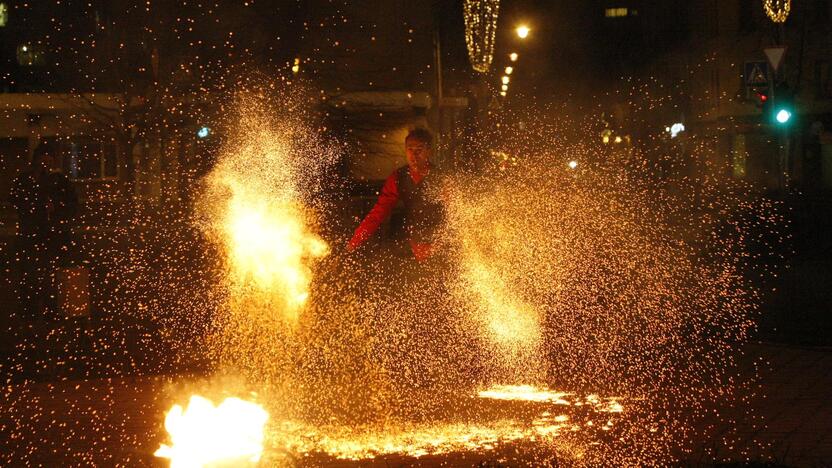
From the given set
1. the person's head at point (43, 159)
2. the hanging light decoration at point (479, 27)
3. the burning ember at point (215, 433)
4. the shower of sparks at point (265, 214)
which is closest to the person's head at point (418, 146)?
the shower of sparks at point (265, 214)

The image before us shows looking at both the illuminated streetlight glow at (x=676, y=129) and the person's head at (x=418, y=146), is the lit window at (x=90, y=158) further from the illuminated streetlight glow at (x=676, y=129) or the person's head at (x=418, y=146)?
the person's head at (x=418, y=146)

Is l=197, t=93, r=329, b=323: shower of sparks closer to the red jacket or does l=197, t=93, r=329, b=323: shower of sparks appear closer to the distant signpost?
the red jacket

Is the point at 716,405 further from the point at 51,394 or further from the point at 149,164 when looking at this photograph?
the point at 149,164

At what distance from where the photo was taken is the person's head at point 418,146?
24.7 ft

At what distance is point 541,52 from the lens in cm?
6325

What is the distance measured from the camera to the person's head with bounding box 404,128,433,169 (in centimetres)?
754

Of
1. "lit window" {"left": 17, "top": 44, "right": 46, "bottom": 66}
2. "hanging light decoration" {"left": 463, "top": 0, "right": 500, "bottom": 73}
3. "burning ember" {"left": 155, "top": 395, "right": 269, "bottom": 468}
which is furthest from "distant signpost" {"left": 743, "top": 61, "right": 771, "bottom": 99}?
"lit window" {"left": 17, "top": 44, "right": 46, "bottom": 66}

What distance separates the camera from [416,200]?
306 inches

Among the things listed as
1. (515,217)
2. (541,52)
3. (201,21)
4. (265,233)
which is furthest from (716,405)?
(541,52)

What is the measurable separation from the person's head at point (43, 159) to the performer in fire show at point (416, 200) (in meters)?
4.62

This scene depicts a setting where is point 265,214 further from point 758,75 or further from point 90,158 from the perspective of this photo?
point 90,158

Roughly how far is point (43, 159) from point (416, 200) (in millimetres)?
5226

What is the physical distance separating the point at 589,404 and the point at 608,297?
4.38 meters

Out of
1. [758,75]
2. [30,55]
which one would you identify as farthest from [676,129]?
[30,55]
